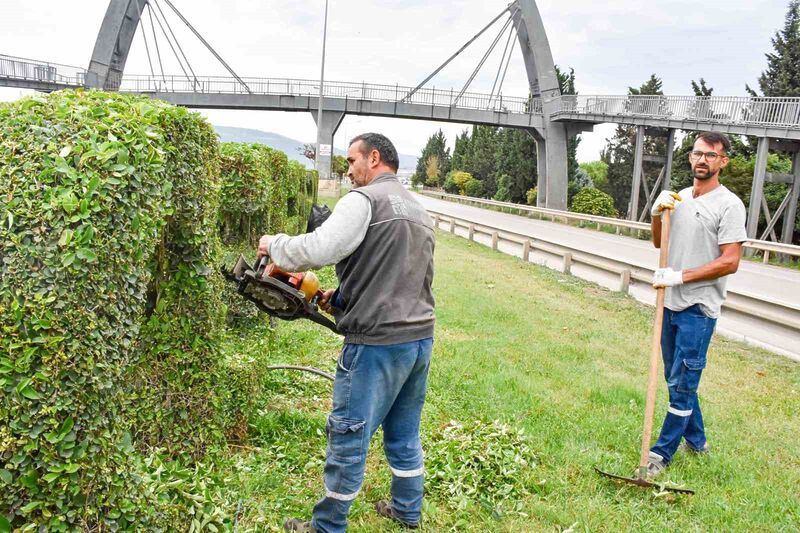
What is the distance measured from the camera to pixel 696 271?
423cm

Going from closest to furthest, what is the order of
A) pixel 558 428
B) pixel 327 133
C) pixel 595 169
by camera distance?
pixel 558 428
pixel 327 133
pixel 595 169

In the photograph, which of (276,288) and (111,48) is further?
(111,48)

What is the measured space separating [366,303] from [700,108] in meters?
25.6

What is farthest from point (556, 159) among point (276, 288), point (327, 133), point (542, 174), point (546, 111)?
point (276, 288)

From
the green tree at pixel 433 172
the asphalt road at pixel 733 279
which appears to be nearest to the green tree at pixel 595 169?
the green tree at pixel 433 172

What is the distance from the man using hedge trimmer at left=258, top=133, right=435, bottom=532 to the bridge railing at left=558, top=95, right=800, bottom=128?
2104 centimetres

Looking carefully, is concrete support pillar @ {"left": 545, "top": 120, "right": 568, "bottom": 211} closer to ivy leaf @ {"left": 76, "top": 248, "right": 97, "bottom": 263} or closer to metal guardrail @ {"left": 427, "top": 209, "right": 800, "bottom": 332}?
metal guardrail @ {"left": 427, "top": 209, "right": 800, "bottom": 332}

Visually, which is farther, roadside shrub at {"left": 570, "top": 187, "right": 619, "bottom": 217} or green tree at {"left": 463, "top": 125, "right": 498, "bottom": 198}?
green tree at {"left": 463, "top": 125, "right": 498, "bottom": 198}

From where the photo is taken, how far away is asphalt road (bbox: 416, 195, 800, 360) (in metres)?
8.94

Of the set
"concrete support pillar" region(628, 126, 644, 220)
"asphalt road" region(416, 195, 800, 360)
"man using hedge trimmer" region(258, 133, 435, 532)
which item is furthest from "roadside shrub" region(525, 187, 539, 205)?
"man using hedge trimmer" region(258, 133, 435, 532)

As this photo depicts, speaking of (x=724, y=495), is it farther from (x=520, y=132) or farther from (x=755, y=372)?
(x=520, y=132)

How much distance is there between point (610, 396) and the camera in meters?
5.93

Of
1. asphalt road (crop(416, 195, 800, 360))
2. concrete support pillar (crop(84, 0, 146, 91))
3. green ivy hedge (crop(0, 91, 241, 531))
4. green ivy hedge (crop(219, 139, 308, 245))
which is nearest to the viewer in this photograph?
green ivy hedge (crop(0, 91, 241, 531))

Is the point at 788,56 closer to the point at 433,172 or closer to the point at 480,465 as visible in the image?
the point at 480,465
